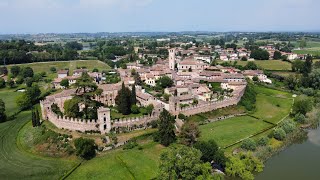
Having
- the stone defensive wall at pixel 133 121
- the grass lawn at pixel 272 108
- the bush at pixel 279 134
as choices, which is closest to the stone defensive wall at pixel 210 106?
the grass lawn at pixel 272 108

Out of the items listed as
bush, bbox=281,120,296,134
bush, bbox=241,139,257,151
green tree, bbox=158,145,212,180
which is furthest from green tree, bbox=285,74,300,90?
green tree, bbox=158,145,212,180

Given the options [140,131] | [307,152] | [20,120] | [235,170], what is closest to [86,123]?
[140,131]

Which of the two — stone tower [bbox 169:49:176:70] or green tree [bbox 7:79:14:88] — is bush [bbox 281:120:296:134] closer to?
stone tower [bbox 169:49:176:70]

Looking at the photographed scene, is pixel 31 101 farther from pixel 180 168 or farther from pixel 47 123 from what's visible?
pixel 180 168

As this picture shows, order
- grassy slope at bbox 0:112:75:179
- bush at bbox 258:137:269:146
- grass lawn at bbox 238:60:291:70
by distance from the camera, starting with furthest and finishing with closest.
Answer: grass lawn at bbox 238:60:291:70, bush at bbox 258:137:269:146, grassy slope at bbox 0:112:75:179

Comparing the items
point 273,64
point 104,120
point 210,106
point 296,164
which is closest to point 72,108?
point 104,120

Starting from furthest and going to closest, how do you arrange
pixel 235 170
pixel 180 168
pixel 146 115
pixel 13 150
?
1. pixel 146 115
2. pixel 13 150
3. pixel 235 170
4. pixel 180 168

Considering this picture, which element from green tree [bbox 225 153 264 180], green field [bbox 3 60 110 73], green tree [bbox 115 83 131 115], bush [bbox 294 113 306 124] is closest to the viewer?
green tree [bbox 225 153 264 180]
